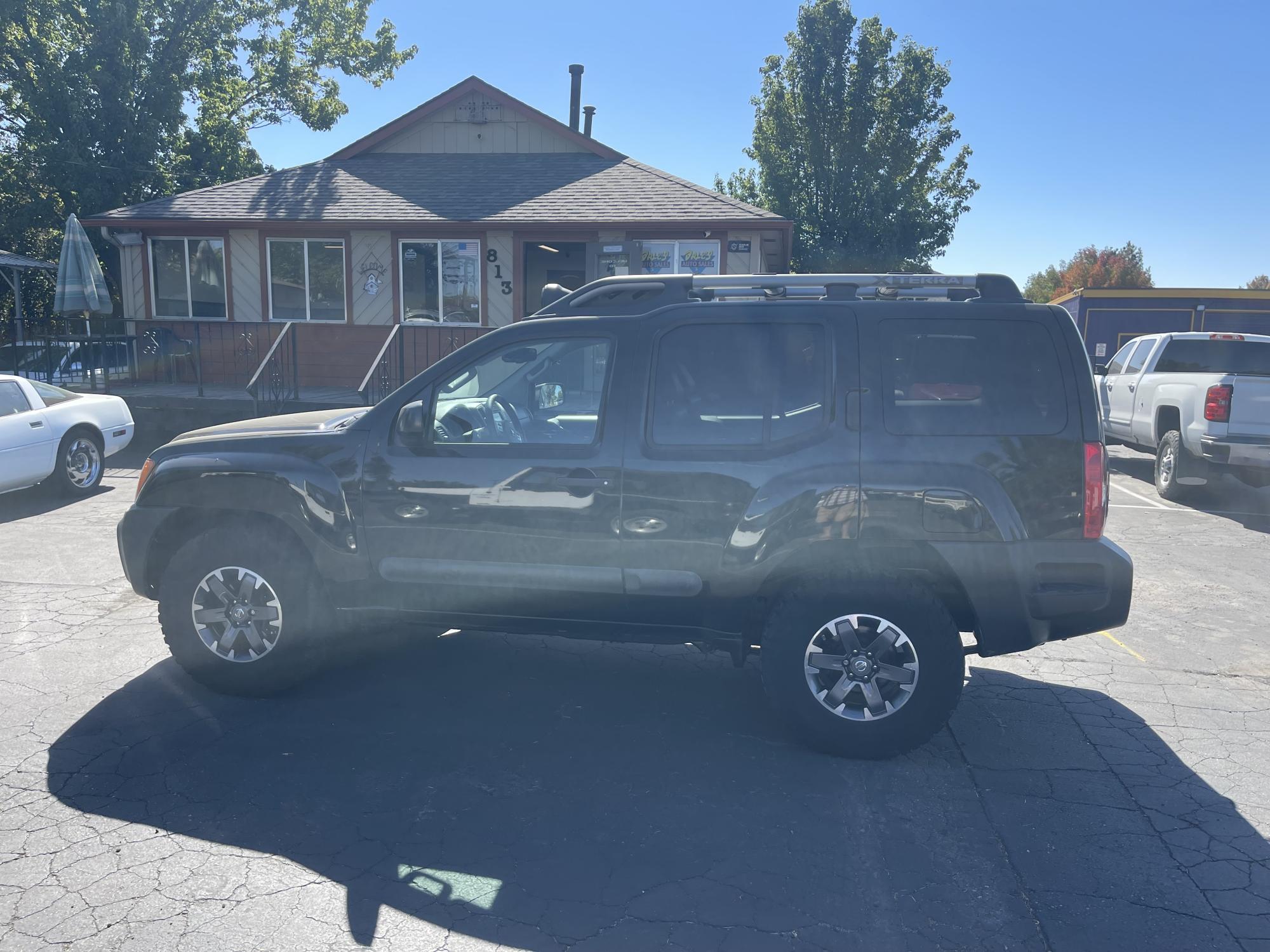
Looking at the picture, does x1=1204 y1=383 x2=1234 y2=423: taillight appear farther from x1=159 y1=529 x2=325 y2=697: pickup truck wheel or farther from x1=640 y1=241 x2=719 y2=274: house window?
x1=159 y1=529 x2=325 y2=697: pickup truck wheel

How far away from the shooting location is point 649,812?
376cm

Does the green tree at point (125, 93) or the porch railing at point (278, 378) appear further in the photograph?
the green tree at point (125, 93)

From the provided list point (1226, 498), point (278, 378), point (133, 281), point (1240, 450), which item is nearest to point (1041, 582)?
point (1240, 450)

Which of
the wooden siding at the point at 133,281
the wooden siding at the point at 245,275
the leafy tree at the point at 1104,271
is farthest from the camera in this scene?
the leafy tree at the point at 1104,271

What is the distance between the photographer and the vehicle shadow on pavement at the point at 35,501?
30.1 feet

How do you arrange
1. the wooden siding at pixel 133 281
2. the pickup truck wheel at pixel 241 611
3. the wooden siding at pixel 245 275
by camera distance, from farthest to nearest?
the wooden siding at pixel 133 281 → the wooden siding at pixel 245 275 → the pickup truck wheel at pixel 241 611

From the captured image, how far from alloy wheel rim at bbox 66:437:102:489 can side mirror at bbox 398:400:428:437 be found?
275 inches

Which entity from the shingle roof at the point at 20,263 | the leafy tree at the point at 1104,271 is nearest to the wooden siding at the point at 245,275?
the shingle roof at the point at 20,263

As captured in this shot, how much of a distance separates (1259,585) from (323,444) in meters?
6.84

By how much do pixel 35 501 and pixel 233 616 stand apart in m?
6.58

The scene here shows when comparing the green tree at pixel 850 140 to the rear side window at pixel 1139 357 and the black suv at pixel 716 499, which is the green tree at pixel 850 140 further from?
the black suv at pixel 716 499

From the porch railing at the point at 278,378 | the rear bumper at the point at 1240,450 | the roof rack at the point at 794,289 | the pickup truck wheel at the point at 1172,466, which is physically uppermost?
the roof rack at the point at 794,289

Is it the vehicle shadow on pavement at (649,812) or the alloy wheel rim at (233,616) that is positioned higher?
the alloy wheel rim at (233,616)

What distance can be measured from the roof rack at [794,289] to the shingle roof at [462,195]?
1072cm
